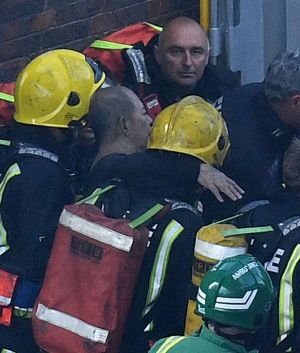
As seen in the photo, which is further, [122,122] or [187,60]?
[187,60]

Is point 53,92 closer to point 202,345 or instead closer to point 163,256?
point 163,256

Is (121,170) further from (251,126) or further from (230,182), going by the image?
(251,126)

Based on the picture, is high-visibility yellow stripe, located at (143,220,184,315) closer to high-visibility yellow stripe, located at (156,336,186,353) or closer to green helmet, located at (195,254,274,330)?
green helmet, located at (195,254,274,330)

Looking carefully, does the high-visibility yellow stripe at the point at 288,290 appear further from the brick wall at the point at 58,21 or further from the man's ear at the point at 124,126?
the brick wall at the point at 58,21

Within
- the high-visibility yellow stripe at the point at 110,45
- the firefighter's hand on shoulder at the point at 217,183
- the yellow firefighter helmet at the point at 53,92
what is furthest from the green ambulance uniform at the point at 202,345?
the high-visibility yellow stripe at the point at 110,45

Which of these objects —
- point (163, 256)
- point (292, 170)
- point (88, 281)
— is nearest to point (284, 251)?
point (292, 170)

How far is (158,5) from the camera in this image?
7.38 metres

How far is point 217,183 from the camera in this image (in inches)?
191

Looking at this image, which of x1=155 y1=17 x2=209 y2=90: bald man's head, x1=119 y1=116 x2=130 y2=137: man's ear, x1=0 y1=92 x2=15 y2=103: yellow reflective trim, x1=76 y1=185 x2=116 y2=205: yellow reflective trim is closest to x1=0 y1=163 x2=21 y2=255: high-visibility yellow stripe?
x1=76 y1=185 x2=116 y2=205: yellow reflective trim

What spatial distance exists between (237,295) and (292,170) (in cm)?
72

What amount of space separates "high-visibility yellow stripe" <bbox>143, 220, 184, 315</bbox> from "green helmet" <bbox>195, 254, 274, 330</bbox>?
24.3 inches

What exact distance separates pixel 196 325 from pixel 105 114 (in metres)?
0.99

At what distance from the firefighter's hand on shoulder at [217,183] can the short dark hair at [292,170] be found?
1.08 feet

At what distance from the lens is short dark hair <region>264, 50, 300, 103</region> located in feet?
17.3
